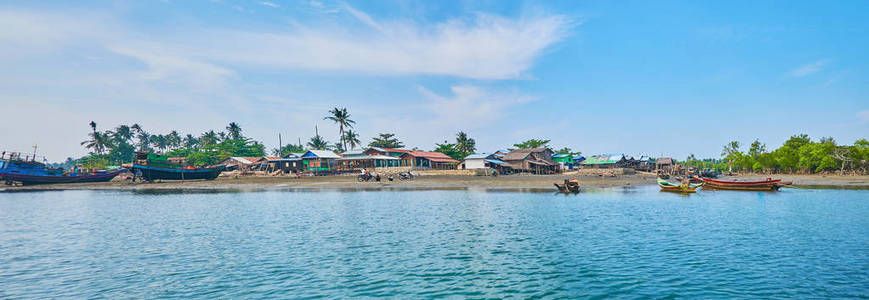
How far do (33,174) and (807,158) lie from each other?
135m

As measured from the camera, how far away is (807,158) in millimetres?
68750

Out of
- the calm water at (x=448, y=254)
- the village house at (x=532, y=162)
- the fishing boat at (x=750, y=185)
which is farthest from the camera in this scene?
the village house at (x=532, y=162)

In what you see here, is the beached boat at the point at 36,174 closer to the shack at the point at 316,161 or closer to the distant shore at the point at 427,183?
the distant shore at the point at 427,183

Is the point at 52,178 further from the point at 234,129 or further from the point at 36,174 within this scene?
the point at 234,129

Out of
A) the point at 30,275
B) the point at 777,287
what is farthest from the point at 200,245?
the point at 777,287

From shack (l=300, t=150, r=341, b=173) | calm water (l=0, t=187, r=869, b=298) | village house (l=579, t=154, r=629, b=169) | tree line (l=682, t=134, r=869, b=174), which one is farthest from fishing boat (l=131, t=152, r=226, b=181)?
tree line (l=682, t=134, r=869, b=174)

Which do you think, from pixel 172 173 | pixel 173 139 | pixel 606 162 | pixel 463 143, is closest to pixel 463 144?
pixel 463 143

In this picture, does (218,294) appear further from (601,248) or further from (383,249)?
(601,248)

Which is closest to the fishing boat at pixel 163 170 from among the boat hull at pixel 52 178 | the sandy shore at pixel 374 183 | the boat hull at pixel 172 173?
the boat hull at pixel 172 173

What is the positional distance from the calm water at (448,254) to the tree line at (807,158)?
50.2 m

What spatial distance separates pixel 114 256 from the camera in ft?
54.0

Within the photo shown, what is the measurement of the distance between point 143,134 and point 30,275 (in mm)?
156988

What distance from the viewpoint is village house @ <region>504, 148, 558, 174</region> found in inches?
3219

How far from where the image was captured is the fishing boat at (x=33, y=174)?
67312mm
